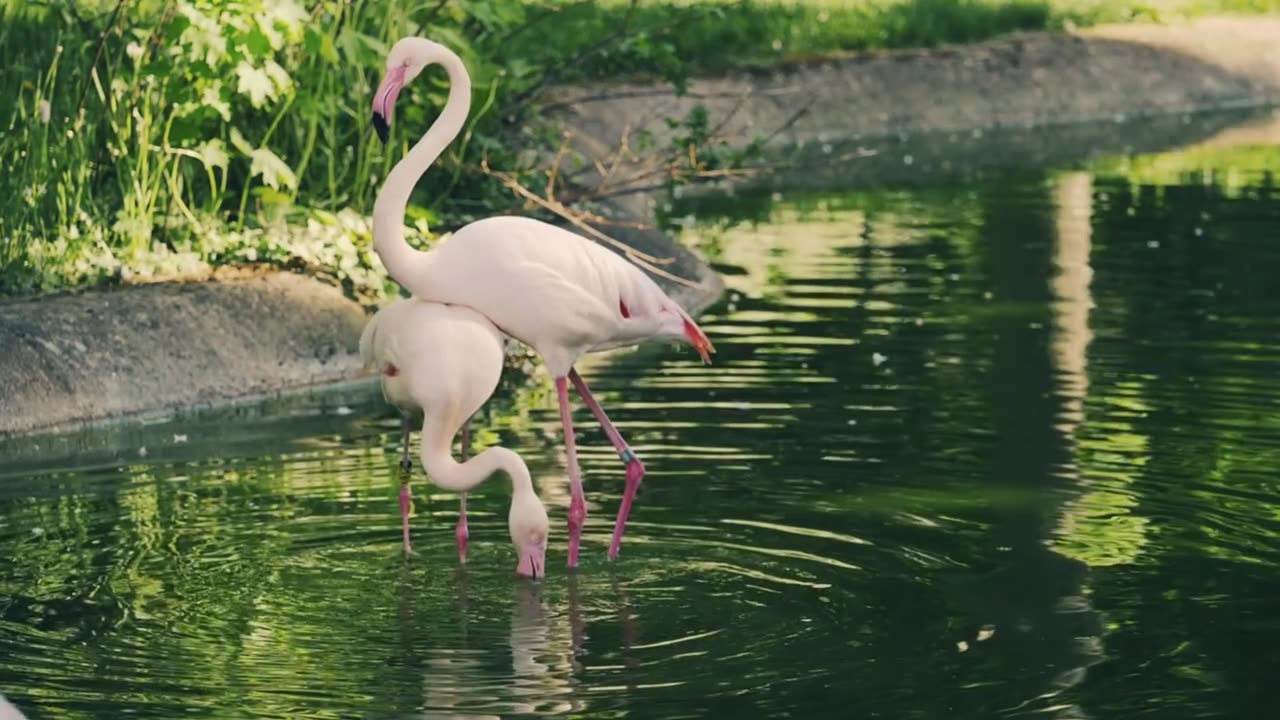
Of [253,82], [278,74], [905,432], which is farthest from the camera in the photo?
[278,74]

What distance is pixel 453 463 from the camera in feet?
23.4

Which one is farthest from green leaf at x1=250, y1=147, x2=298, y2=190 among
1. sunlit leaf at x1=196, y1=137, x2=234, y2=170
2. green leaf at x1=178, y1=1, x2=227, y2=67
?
green leaf at x1=178, y1=1, x2=227, y2=67

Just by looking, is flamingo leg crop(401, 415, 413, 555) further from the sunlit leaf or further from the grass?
the sunlit leaf

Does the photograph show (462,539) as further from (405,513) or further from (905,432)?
(905,432)

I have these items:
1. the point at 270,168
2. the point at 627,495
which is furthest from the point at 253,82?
the point at 627,495

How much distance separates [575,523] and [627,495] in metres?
0.23

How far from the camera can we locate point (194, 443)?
9250 millimetres

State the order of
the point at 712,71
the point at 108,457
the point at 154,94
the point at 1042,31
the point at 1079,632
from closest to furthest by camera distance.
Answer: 1. the point at 1079,632
2. the point at 108,457
3. the point at 154,94
4. the point at 712,71
5. the point at 1042,31

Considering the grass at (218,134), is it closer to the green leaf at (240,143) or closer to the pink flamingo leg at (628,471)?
the green leaf at (240,143)

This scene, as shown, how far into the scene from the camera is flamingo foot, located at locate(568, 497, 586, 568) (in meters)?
7.25

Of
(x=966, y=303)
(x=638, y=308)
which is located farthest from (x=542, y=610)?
(x=966, y=303)

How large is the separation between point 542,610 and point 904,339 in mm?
4655

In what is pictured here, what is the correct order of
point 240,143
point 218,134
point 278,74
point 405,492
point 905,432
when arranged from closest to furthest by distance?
1. point 405,492
2. point 905,432
3. point 278,74
4. point 240,143
5. point 218,134

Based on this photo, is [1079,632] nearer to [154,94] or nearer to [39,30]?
[154,94]
